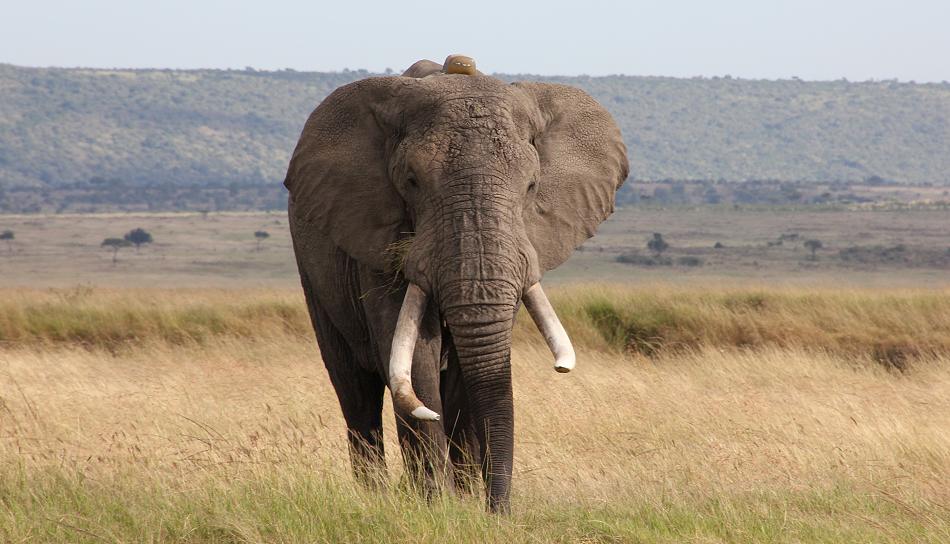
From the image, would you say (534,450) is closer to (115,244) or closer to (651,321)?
(651,321)

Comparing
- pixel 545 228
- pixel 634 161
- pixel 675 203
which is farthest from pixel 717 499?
pixel 634 161

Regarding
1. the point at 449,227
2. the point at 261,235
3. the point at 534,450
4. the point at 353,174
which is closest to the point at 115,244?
the point at 261,235

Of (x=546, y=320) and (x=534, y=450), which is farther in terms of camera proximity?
(x=534, y=450)

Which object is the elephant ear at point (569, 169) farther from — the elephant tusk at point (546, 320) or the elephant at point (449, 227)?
the elephant tusk at point (546, 320)

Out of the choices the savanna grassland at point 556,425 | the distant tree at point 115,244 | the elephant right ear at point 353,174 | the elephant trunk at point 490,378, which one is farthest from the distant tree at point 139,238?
the elephant trunk at point 490,378

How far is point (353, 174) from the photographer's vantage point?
23.5 feet

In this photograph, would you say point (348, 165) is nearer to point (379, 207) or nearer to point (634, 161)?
point (379, 207)

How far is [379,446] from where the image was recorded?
27.7ft

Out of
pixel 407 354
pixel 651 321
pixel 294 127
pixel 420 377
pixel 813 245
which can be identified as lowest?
pixel 294 127

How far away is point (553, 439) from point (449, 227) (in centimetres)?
387

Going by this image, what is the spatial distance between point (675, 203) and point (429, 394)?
270 feet

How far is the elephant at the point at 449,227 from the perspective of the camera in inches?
241

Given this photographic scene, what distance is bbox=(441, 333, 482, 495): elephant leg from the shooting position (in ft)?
23.2

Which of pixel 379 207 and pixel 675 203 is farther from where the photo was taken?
pixel 675 203
